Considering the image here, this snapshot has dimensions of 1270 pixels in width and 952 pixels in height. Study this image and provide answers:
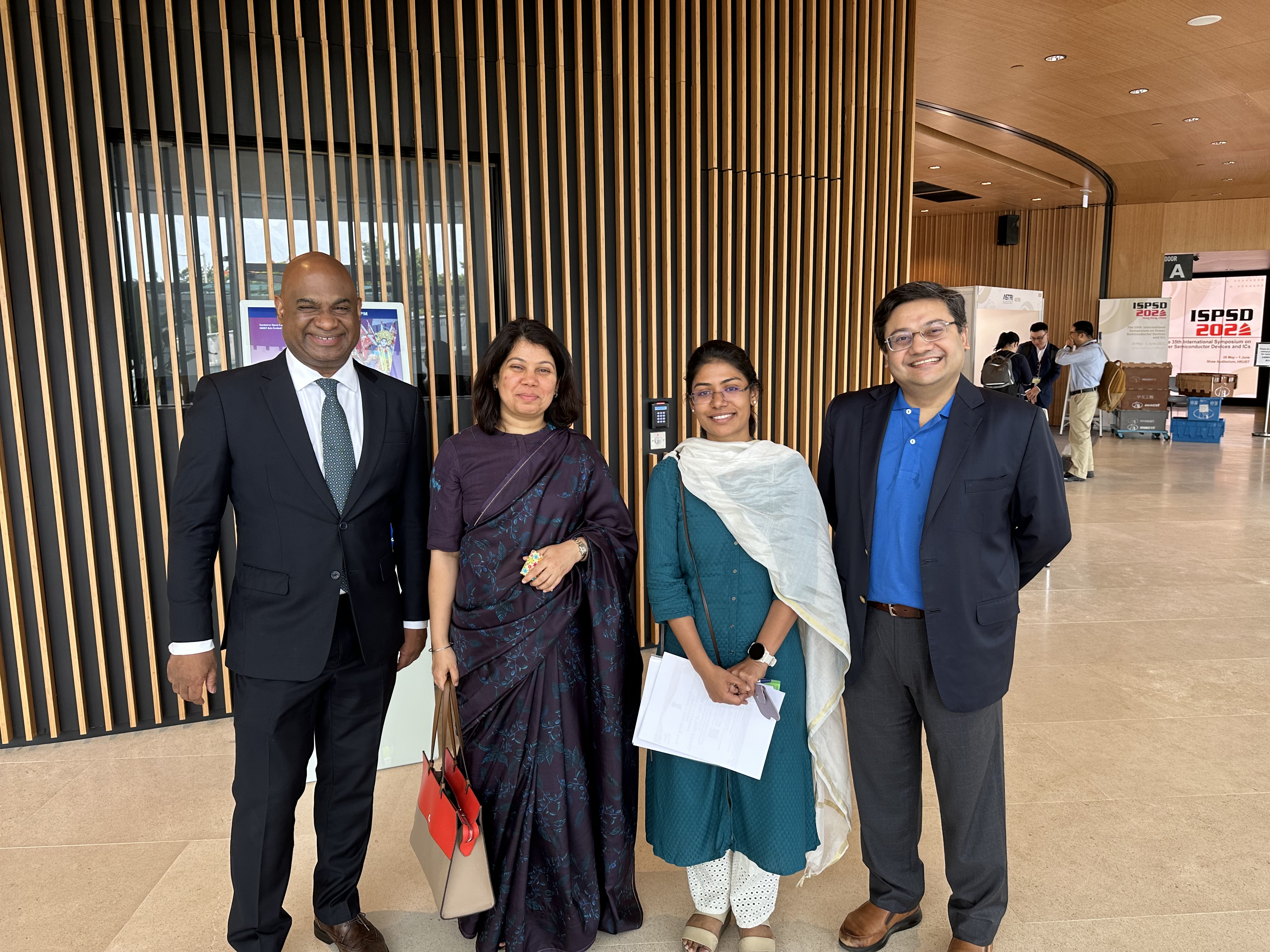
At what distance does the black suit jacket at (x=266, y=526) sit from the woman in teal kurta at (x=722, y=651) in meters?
0.74

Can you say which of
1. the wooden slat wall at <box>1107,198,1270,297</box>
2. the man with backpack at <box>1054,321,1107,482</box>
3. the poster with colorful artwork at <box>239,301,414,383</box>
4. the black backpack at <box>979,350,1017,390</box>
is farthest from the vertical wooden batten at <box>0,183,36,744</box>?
the wooden slat wall at <box>1107,198,1270,297</box>

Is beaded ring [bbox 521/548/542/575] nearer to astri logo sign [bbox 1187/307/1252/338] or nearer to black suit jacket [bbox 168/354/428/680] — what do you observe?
black suit jacket [bbox 168/354/428/680]

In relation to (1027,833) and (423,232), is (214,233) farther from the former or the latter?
(1027,833)

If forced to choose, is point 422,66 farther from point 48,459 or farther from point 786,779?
point 786,779

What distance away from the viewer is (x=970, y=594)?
6.52ft

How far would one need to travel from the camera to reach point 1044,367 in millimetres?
9961

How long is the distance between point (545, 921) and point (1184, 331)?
72.2ft

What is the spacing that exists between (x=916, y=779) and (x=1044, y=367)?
29.4ft

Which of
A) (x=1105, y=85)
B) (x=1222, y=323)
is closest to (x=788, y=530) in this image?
(x=1105, y=85)

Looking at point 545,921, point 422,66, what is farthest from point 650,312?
point 545,921

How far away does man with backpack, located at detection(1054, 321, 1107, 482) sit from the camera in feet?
32.5

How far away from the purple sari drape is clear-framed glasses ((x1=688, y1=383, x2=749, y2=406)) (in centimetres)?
31

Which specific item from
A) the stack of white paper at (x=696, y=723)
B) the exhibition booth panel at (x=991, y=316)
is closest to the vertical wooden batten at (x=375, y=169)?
the stack of white paper at (x=696, y=723)

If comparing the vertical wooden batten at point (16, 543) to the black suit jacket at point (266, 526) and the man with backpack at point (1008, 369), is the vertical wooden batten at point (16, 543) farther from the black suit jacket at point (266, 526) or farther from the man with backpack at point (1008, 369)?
the man with backpack at point (1008, 369)
